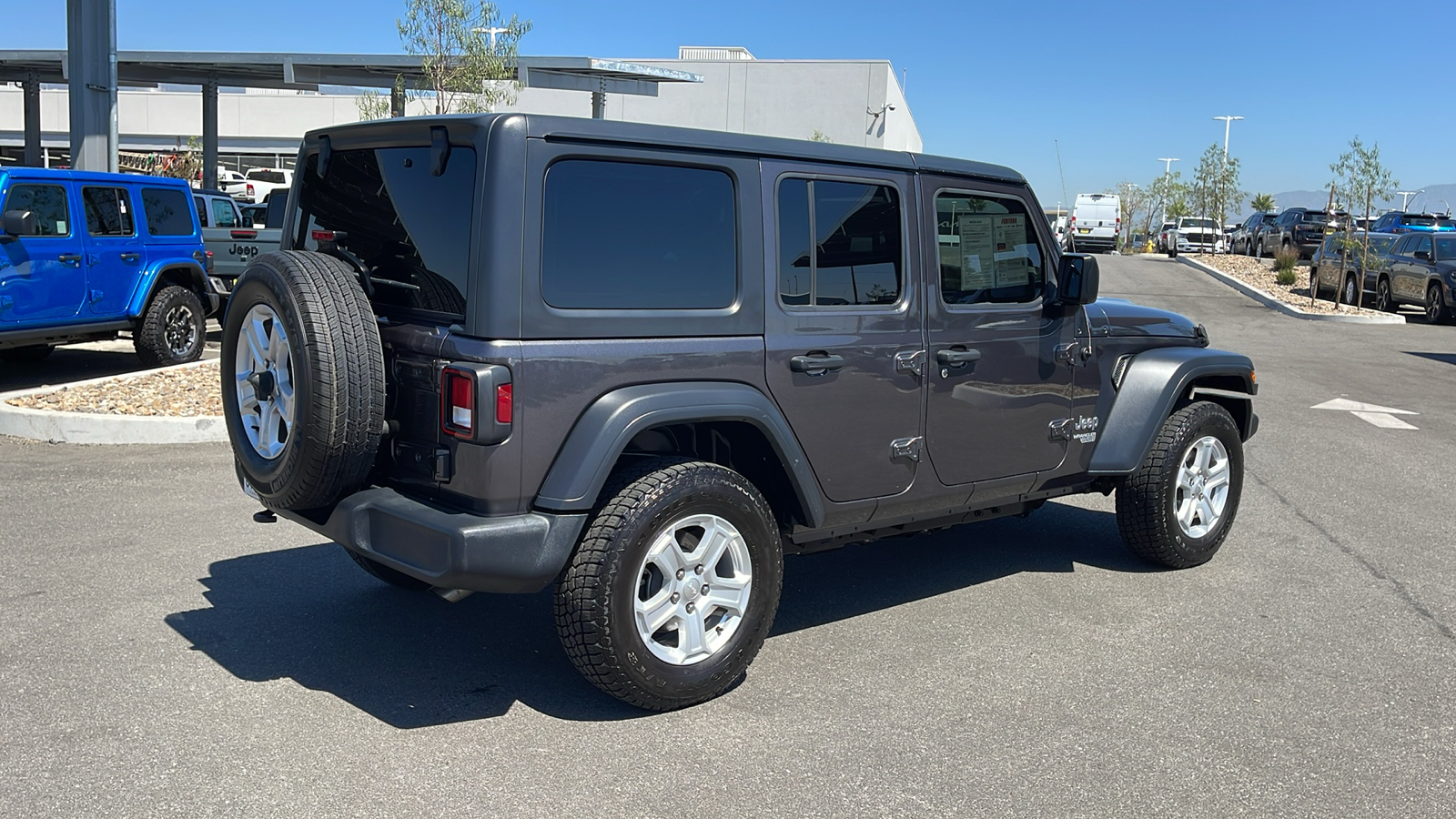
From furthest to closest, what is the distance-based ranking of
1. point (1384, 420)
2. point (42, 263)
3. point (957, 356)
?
point (1384, 420) → point (42, 263) → point (957, 356)

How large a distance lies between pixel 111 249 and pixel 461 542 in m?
9.17

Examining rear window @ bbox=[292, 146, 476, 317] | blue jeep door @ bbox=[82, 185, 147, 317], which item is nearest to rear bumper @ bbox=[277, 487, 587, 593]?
rear window @ bbox=[292, 146, 476, 317]

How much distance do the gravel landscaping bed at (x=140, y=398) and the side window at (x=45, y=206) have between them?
5.18 ft

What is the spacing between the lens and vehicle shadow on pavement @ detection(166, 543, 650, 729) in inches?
170

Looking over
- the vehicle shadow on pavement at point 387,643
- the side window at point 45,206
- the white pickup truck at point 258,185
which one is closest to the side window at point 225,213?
the side window at point 45,206

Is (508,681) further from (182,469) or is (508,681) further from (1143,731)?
(182,469)

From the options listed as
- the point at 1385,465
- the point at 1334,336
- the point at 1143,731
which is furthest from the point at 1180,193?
the point at 1143,731

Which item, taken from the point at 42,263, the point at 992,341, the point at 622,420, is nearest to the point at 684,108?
the point at 42,263

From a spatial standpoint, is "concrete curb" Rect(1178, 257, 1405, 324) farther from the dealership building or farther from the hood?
the dealership building

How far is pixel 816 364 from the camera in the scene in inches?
178

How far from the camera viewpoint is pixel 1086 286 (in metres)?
5.32

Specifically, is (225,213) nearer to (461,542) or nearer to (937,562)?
(937,562)

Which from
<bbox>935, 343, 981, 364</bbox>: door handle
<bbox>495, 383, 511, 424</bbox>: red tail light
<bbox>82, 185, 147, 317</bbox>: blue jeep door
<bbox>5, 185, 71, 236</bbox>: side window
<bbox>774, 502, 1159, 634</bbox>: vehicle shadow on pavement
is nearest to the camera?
<bbox>495, 383, 511, 424</bbox>: red tail light

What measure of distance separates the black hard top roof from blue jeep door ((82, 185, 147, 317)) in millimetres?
7429
